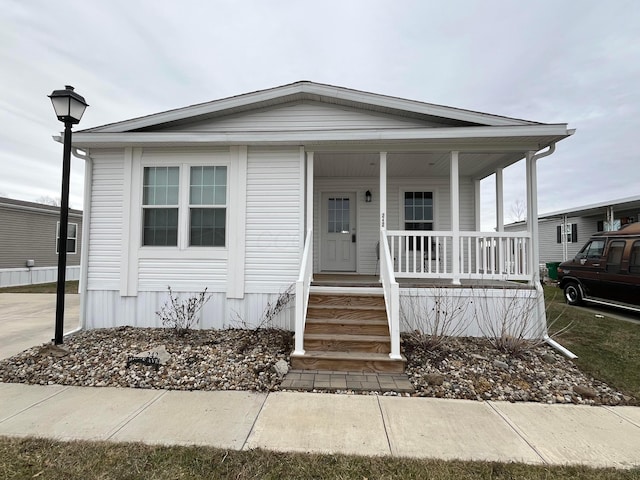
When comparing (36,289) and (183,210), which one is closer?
(183,210)

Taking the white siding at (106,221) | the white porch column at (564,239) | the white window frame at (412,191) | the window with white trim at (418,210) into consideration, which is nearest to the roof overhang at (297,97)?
the white siding at (106,221)

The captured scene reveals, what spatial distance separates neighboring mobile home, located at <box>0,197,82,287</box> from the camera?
12.9 m

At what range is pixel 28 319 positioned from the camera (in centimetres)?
677

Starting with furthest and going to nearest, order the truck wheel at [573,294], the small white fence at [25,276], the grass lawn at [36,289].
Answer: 1. the small white fence at [25,276]
2. the grass lawn at [36,289]
3. the truck wheel at [573,294]

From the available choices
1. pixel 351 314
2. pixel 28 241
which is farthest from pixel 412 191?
pixel 28 241

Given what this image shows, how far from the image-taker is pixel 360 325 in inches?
178

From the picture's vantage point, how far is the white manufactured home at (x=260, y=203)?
521 centimetres

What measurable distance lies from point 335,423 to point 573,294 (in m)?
9.25

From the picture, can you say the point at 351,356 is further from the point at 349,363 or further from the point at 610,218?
the point at 610,218

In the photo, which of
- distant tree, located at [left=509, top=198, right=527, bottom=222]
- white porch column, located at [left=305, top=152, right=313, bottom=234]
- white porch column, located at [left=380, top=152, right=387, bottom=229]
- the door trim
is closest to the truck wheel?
the door trim

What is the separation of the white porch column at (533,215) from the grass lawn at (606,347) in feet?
3.42

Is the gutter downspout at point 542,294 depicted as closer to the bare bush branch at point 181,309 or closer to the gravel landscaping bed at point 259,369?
the gravel landscaping bed at point 259,369

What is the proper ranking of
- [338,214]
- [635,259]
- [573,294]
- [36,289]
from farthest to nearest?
[36,289] → [573,294] → [338,214] → [635,259]

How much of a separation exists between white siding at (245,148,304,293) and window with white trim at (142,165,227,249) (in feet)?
1.91
